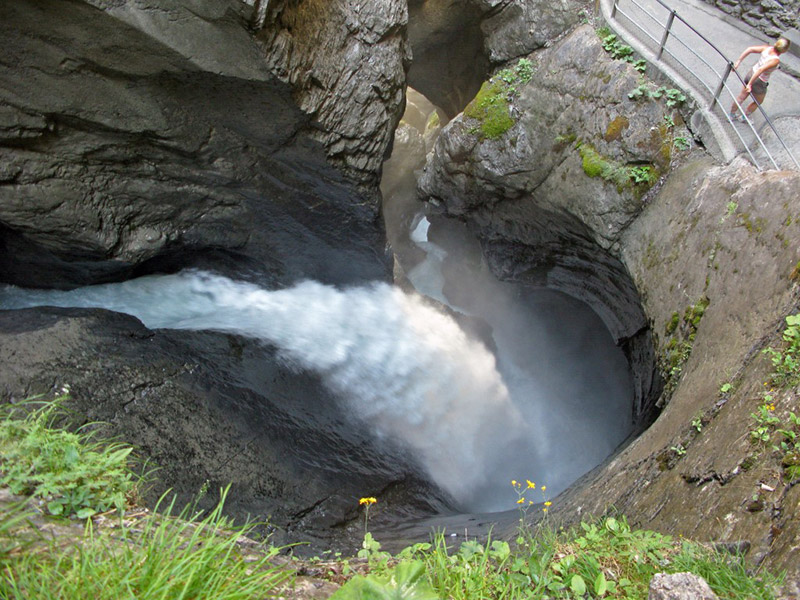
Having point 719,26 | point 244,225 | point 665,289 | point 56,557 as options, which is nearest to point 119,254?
point 244,225

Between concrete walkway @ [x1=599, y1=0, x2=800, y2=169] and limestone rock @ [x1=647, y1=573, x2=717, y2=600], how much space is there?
16.6 ft

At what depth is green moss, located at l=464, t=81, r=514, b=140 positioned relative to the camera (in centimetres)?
885

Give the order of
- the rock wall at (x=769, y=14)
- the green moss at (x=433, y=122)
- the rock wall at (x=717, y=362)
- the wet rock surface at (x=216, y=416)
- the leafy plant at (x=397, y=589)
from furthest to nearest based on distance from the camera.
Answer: the green moss at (x=433, y=122) → the rock wall at (x=769, y=14) → the wet rock surface at (x=216, y=416) → the rock wall at (x=717, y=362) → the leafy plant at (x=397, y=589)

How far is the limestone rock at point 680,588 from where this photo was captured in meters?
2.36

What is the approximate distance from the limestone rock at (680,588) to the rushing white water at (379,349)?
5.77 m

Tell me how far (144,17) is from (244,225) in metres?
3.53

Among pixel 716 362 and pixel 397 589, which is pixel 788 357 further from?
pixel 397 589

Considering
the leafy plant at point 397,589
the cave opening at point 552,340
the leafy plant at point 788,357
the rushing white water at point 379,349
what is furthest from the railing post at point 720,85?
the leafy plant at point 397,589

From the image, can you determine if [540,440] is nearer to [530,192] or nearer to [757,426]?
[530,192]

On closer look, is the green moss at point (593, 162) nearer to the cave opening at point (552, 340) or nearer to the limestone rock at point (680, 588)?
the cave opening at point (552, 340)

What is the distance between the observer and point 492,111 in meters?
8.97

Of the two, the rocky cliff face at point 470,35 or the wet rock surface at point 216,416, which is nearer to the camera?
the wet rock surface at point 216,416

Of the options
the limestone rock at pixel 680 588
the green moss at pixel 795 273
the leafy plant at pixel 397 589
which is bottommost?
the leafy plant at pixel 397 589

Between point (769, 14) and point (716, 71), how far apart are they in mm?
2709
